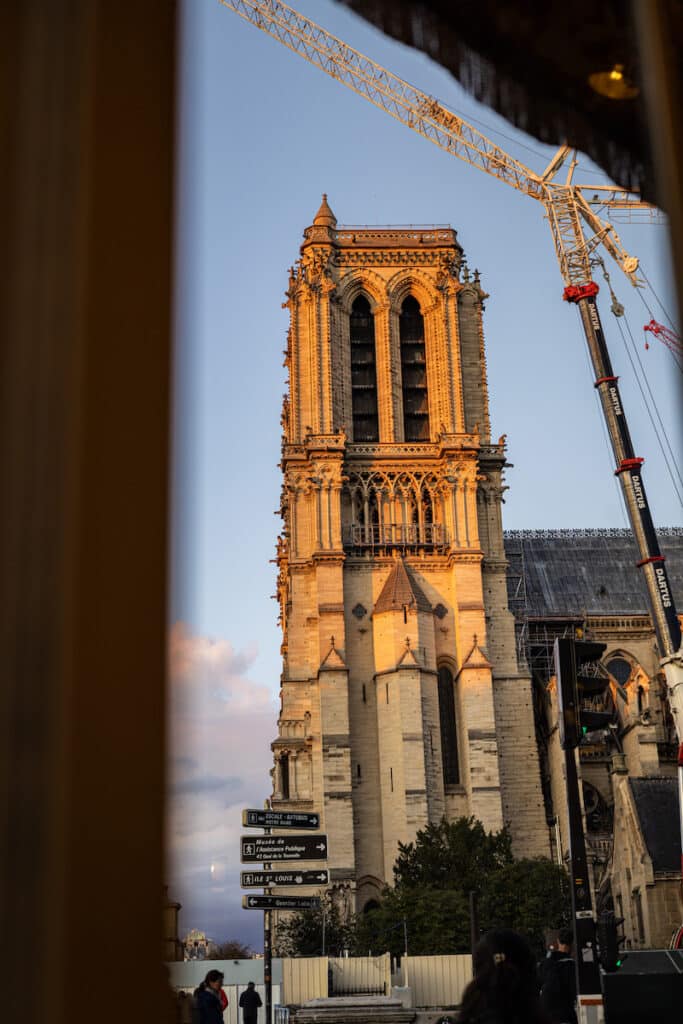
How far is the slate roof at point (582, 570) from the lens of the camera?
2199 inches

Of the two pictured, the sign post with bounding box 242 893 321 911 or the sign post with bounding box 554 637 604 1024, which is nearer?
the sign post with bounding box 554 637 604 1024

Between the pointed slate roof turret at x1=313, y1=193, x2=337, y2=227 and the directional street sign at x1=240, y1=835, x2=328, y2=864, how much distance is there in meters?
38.5

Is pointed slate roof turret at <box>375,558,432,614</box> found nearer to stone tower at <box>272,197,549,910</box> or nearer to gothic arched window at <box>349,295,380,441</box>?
stone tower at <box>272,197,549,910</box>

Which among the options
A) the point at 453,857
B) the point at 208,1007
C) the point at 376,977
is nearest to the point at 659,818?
the point at 453,857

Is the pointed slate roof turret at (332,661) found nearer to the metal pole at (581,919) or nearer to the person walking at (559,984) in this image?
the person walking at (559,984)

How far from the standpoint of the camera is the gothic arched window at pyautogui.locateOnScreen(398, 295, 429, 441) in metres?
48.0

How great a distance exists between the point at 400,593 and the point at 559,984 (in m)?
34.2

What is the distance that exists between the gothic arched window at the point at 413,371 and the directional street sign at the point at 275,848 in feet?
113

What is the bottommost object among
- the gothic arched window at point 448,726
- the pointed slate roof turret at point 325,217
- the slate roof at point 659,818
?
the slate roof at point 659,818

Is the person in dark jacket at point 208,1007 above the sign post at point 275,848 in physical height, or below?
below

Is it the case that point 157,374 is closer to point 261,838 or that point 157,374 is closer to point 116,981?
point 116,981

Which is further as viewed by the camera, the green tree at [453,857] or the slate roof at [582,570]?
the slate roof at [582,570]

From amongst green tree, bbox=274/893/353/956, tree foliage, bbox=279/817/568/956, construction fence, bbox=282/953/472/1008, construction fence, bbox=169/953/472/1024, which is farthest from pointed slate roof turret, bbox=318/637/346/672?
construction fence, bbox=282/953/472/1008

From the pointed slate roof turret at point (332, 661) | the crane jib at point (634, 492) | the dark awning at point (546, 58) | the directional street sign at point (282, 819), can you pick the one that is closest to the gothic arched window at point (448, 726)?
the pointed slate roof turret at point (332, 661)
